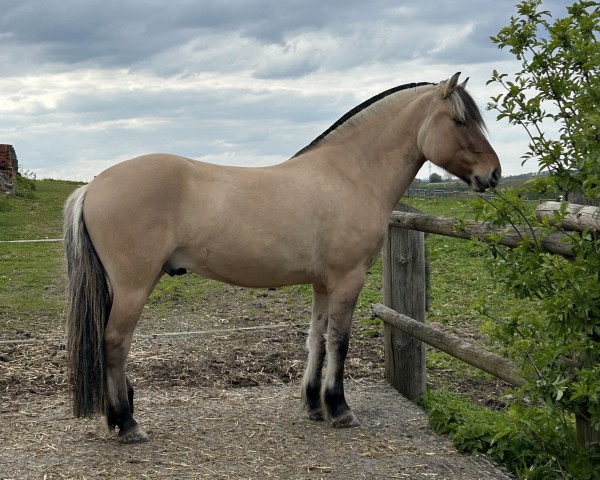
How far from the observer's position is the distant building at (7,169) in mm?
20514

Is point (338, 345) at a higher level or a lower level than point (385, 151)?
lower

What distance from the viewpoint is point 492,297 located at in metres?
9.33

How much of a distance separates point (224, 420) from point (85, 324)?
47.2 inches

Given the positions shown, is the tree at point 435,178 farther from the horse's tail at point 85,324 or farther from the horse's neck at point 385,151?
the horse's tail at point 85,324

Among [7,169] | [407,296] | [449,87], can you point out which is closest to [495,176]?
[449,87]

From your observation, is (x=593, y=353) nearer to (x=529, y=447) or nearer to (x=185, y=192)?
(x=529, y=447)

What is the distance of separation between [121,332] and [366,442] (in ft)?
5.52

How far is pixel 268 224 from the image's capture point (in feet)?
15.3

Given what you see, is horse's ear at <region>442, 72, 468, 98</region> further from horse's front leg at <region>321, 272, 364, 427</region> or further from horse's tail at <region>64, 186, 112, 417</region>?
horse's tail at <region>64, 186, 112, 417</region>

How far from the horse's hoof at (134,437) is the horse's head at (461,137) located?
2658mm

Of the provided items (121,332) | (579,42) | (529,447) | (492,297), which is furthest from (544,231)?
(492,297)

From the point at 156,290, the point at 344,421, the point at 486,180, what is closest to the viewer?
the point at 486,180

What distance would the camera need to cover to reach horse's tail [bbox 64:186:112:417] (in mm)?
4453

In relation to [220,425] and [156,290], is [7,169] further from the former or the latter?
[220,425]
